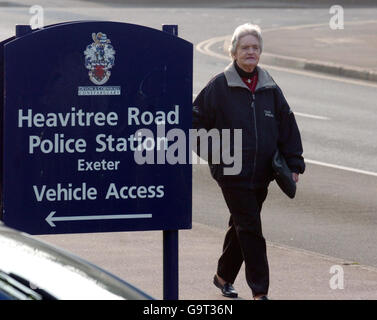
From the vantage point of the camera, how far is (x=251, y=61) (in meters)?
7.42

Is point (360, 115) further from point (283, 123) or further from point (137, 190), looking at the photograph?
point (137, 190)

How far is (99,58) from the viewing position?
6.32 meters

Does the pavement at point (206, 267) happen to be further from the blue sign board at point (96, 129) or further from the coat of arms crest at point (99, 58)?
the coat of arms crest at point (99, 58)

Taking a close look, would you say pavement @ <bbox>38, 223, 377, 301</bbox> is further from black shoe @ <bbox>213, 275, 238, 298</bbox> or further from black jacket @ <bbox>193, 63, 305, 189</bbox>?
black jacket @ <bbox>193, 63, 305, 189</bbox>

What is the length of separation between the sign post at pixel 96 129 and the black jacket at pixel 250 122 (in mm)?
826

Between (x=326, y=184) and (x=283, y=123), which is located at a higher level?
(x=283, y=123)

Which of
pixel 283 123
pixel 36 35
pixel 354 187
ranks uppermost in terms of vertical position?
pixel 36 35

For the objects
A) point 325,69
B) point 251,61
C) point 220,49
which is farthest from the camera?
point 220,49

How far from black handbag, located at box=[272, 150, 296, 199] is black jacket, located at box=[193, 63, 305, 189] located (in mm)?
Answer: 48

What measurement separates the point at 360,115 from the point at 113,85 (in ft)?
38.9

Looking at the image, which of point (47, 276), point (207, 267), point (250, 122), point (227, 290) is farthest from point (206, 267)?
point (47, 276)

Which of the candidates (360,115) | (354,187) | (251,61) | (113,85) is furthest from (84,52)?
(360,115)

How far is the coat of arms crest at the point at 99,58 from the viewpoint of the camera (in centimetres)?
630

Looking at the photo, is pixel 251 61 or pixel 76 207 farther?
pixel 251 61
